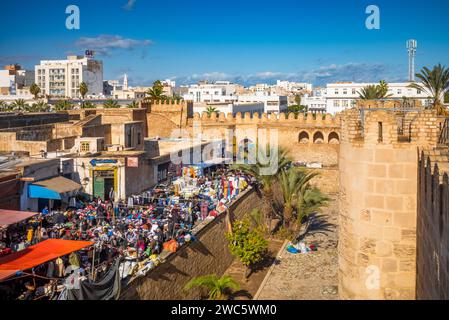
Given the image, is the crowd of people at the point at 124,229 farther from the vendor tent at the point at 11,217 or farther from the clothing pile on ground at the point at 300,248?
the clothing pile on ground at the point at 300,248

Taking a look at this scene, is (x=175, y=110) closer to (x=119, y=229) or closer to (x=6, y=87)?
(x=119, y=229)

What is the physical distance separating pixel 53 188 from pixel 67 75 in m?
86.6

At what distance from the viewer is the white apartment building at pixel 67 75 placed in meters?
95.4

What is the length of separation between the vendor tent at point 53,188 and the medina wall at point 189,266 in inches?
181

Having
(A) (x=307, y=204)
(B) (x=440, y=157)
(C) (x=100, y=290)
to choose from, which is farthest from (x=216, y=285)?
(B) (x=440, y=157)

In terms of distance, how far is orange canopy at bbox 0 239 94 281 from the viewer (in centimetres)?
884

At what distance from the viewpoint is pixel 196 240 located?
14.1 m

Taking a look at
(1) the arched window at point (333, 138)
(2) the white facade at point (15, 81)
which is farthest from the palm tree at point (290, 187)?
(2) the white facade at point (15, 81)

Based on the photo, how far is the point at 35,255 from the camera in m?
9.62

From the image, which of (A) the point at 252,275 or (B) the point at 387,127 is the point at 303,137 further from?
(B) the point at 387,127

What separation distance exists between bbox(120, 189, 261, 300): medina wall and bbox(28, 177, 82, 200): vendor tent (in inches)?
181

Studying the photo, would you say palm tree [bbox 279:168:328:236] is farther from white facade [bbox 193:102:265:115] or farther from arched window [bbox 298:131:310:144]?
white facade [bbox 193:102:265:115]

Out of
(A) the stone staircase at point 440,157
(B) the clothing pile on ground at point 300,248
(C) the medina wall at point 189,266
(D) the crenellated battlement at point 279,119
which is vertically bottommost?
(B) the clothing pile on ground at point 300,248
